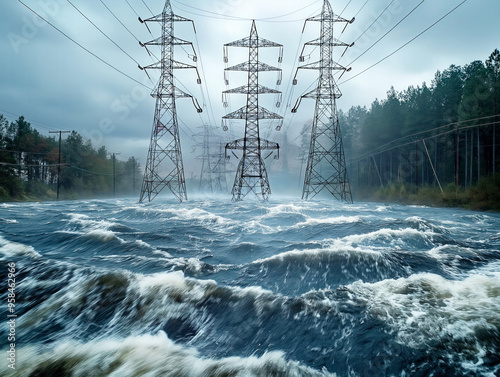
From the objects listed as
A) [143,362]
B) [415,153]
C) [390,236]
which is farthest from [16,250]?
[415,153]

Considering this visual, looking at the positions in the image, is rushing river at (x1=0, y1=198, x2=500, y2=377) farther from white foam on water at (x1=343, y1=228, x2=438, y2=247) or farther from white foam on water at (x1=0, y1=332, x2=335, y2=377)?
white foam on water at (x1=343, y1=228, x2=438, y2=247)

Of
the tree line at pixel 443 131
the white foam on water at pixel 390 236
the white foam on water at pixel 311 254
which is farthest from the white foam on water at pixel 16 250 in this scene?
the tree line at pixel 443 131

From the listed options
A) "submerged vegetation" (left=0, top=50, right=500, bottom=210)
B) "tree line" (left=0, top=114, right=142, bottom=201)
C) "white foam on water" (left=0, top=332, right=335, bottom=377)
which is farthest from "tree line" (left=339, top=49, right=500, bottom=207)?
"tree line" (left=0, top=114, right=142, bottom=201)

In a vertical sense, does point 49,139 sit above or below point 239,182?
above

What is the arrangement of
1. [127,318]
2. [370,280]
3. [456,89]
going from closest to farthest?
[127,318] → [370,280] → [456,89]

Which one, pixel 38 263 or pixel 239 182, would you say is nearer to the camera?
pixel 38 263

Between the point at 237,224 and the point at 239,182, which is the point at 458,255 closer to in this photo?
the point at 237,224

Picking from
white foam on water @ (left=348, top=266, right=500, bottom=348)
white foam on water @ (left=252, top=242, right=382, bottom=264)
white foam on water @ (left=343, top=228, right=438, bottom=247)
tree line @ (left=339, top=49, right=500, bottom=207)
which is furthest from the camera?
tree line @ (left=339, top=49, right=500, bottom=207)

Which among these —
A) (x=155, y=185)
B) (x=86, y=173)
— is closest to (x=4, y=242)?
(x=155, y=185)
